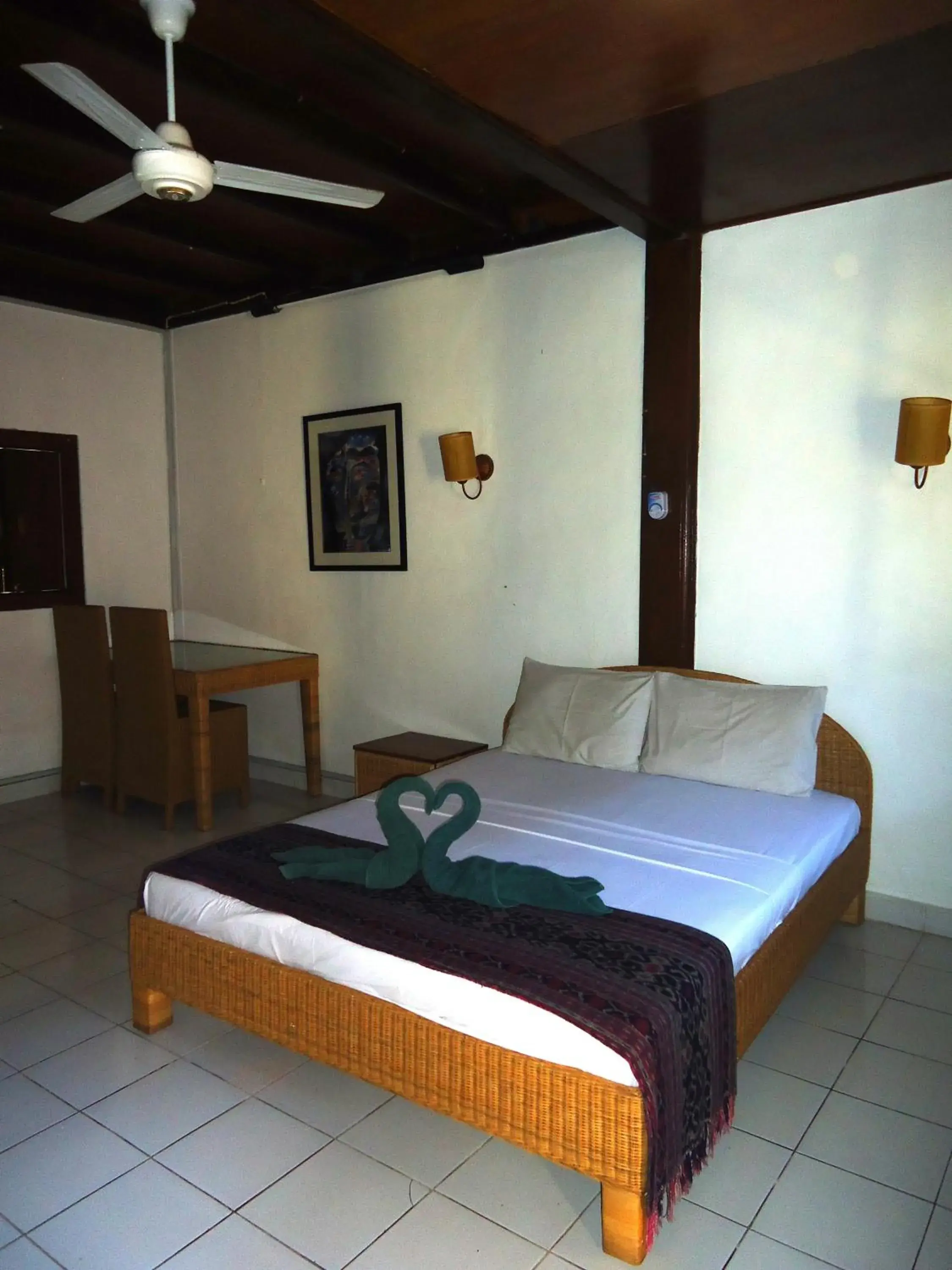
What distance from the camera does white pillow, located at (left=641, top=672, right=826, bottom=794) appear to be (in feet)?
9.48

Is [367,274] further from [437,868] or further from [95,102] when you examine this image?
[437,868]

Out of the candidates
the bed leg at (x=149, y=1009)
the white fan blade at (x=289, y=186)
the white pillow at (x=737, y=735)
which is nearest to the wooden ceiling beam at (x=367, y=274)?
the white fan blade at (x=289, y=186)

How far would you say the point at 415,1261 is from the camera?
166 centimetres

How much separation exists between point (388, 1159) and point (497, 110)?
265 centimetres

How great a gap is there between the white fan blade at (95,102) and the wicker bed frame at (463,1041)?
1950 millimetres

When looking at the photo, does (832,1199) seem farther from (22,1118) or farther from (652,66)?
(652,66)

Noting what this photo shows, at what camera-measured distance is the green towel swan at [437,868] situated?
206cm

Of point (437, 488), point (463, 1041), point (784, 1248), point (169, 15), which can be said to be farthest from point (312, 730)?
point (784, 1248)

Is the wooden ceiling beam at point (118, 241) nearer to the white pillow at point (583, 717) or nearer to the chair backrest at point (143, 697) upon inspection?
the chair backrest at point (143, 697)

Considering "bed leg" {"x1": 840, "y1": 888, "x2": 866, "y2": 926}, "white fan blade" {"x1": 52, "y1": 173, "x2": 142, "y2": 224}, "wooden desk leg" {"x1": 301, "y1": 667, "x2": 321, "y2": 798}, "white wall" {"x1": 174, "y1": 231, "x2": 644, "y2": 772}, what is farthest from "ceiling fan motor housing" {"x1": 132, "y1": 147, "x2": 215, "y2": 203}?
"bed leg" {"x1": 840, "y1": 888, "x2": 866, "y2": 926}

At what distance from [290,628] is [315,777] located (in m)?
0.83

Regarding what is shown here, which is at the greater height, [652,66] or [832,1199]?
[652,66]

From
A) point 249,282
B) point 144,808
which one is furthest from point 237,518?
point 144,808

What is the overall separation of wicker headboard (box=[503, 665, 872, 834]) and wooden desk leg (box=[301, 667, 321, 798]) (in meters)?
2.54
